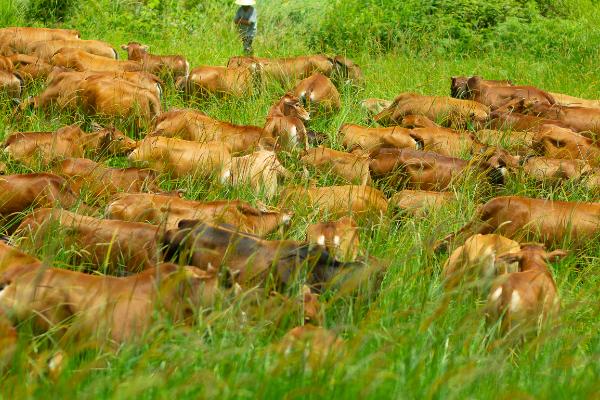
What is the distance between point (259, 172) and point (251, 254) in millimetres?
1941

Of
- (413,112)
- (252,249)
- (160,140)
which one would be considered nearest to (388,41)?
(413,112)

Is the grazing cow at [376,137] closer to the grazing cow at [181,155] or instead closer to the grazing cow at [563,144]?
the grazing cow at [563,144]

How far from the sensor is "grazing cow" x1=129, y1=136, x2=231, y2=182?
26.5 ft

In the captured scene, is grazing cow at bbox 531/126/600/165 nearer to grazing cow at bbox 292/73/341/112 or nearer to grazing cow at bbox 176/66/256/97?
grazing cow at bbox 292/73/341/112

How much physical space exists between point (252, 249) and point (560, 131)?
14.8 ft

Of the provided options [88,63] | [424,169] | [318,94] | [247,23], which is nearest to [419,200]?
[424,169]

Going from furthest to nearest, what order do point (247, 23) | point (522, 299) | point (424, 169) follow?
point (247, 23), point (424, 169), point (522, 299)

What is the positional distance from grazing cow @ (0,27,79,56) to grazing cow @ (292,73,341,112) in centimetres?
344

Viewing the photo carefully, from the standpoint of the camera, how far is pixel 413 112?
10453 millimetres

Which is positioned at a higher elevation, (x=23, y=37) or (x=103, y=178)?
(x=103, y=178)

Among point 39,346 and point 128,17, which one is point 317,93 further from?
point 39,346

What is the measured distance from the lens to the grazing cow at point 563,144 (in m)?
9.07

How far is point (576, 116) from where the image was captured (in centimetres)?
1025

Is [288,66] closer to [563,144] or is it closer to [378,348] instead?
[563,144]
